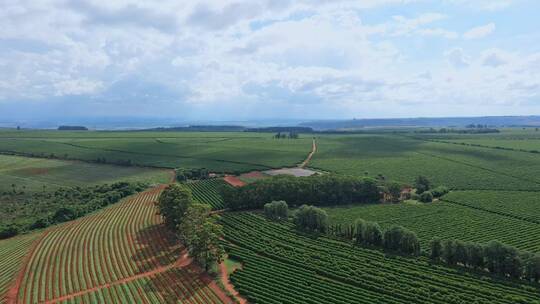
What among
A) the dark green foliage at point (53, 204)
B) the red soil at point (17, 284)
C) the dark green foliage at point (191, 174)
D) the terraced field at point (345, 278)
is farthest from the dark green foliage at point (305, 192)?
the red soil at point (17, 284)

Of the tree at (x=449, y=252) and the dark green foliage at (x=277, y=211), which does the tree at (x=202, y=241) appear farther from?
the tree at (x=449, y=252)

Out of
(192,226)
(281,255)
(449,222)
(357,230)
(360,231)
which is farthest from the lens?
(449,222)

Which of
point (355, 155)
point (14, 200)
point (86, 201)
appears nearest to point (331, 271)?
point (86, 201)

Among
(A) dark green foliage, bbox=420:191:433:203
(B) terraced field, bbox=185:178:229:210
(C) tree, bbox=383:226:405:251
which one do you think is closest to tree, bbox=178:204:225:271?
(B) terraced field, bbox=185:178:229:210

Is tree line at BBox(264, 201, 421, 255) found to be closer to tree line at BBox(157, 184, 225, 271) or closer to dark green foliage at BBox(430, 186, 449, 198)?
tree line at BBox(157, 184, 225, 271)

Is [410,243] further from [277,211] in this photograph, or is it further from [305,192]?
[305,192]

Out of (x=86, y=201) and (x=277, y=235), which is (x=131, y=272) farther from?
(x=86, y=201)

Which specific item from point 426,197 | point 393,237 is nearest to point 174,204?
point 393,237
